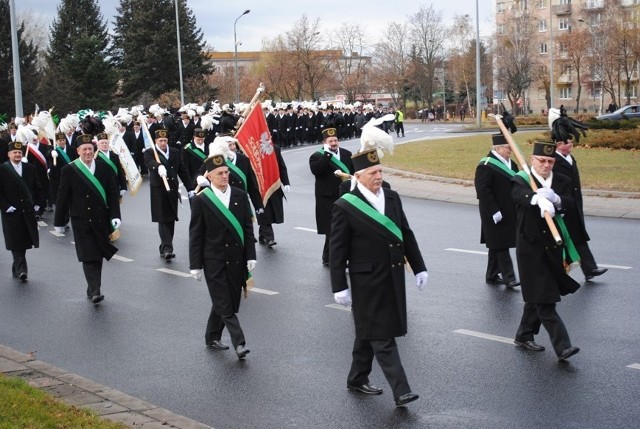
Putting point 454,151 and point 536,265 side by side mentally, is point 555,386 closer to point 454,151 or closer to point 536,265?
point 536,265

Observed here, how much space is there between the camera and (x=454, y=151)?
35188 mm

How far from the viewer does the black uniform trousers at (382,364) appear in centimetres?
704

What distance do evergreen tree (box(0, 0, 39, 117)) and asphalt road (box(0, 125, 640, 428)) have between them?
4304cm

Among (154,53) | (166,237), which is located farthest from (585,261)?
(154,53)

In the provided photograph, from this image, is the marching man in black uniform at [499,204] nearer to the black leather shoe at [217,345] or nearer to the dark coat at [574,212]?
the dark coat at [574,212]

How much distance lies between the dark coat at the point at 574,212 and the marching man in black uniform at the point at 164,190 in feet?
19.0

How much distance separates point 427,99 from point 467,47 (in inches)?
542

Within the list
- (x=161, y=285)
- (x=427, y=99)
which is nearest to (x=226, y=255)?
(x=161, y=285)

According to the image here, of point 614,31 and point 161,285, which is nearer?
point 161,285

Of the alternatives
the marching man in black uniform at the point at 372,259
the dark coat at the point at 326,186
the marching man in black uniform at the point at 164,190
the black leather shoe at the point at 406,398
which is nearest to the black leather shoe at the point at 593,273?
the dark coat at the point at 326,186

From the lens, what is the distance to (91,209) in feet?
39.2

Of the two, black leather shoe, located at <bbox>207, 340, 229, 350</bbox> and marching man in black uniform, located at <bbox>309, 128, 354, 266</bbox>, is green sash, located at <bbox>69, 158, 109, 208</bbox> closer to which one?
marching man in black uniform, located at <bbox>309, 128, 354, 266</bbox>

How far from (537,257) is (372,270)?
1.87 m

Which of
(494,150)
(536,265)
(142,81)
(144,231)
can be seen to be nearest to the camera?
(536,265)
